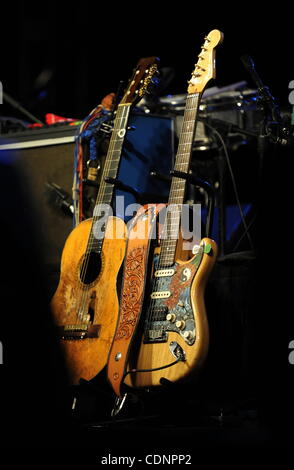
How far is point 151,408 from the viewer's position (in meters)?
3.02

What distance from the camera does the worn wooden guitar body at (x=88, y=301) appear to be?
3.00 meters

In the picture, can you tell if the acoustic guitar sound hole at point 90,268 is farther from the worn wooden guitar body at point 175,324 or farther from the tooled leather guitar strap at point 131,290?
the worn wooden guitar body at point 175,324

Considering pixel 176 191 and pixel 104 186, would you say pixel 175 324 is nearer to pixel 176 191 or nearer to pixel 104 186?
pixel 176 191

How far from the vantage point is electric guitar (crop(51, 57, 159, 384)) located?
9.87 feet

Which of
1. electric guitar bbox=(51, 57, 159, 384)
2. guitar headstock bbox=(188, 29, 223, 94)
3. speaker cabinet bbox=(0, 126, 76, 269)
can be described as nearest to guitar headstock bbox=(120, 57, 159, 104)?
electric guitar bbox=(51, 57, 159, 384)

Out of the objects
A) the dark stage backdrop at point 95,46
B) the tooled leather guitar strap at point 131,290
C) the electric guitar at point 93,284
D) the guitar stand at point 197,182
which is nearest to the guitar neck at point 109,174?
the electric guitar at point 93,284

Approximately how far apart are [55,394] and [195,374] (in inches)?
44.3

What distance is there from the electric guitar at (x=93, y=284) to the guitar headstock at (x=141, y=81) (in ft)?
0.03

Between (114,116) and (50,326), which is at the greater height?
Answer: (114,116)

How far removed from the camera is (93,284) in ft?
10.3

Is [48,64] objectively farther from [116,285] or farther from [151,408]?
[151,408]
